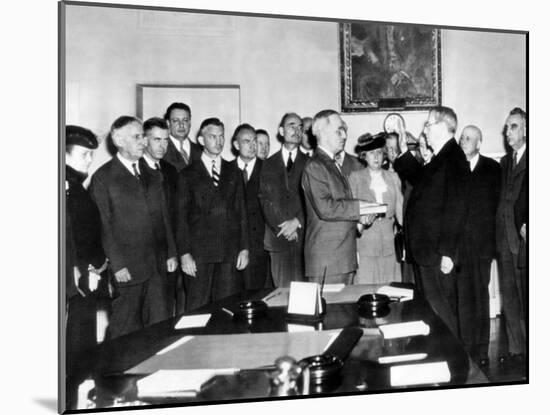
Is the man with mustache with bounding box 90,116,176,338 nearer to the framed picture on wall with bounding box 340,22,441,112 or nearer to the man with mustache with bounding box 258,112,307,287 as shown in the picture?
the man with mustache with bounding box 258,112,307,287

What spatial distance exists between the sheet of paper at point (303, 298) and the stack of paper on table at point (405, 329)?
0.31m

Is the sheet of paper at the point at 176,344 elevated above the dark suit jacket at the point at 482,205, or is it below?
below

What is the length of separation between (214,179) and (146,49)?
706 mm

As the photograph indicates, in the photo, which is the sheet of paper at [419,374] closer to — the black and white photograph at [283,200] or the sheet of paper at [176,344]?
the black and white photograph at [283,200]

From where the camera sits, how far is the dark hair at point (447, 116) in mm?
3645

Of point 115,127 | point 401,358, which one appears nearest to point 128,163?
point 115,127

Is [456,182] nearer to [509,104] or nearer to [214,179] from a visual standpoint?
[509,104]

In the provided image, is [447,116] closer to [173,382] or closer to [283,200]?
[283,200]

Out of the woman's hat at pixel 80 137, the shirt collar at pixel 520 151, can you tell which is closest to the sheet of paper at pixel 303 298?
the woman's hat at pixel 80 137

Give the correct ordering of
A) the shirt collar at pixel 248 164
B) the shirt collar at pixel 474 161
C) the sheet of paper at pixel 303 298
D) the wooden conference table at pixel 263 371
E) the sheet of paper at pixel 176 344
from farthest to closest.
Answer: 1. the shirt collar at pixel 474 161
2. the shirt collar at pixel 248 164
3. the sheet of paper at pixel 303 298
4. the sheet of paper at pixel 176 344
5. the wooden conference table at pixel 263 371

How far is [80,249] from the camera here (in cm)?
320

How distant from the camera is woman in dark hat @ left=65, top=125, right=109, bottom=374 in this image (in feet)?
10.3

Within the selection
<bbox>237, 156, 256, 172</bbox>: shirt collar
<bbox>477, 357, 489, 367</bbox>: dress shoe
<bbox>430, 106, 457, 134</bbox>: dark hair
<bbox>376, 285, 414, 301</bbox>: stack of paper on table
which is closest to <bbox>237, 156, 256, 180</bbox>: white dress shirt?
<bbox>237, 156, 256, 172</bbox>: shirt collar

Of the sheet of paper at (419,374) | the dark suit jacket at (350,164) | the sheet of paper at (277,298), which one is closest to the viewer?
the sheet of paper at (419,374)
